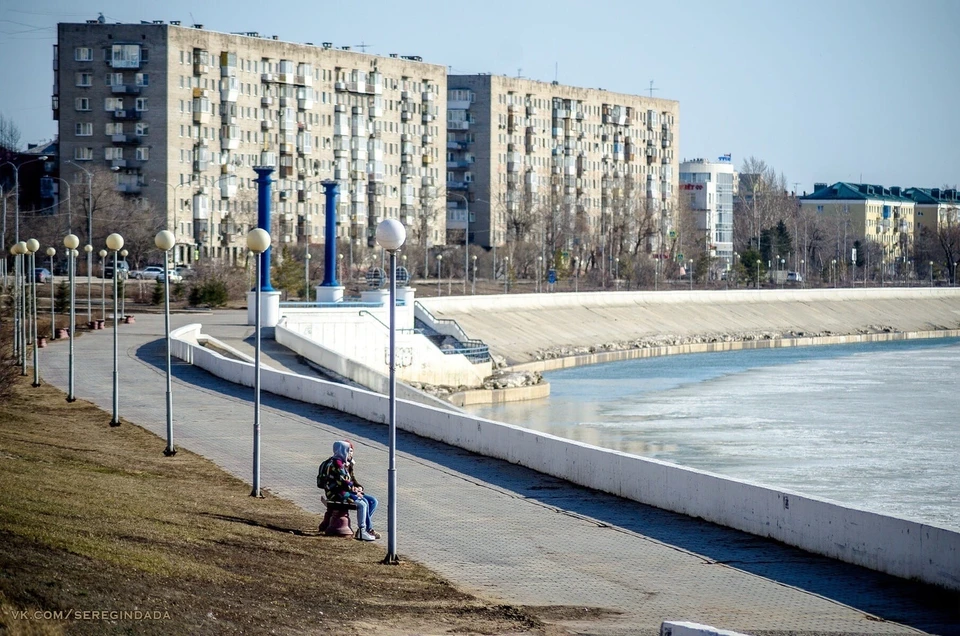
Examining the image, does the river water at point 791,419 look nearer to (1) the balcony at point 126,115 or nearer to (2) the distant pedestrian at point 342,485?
(2) the distant pedestrian at point 342,485

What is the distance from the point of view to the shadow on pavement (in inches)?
480

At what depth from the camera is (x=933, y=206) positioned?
6998 inches

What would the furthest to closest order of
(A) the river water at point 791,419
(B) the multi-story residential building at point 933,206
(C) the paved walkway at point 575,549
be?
(B) the multi-story residential building at point 933,206
(A) the river water at point 791,419
(C) the paved walkway at point 575,549

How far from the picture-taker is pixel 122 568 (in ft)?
33.0

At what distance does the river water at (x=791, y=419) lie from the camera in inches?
1124

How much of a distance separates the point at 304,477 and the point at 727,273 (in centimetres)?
9748

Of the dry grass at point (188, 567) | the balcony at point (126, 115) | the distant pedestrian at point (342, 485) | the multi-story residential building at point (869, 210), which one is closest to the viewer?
the dry grass at point (188, 567)

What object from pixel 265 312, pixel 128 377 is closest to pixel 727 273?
pixel 265 312

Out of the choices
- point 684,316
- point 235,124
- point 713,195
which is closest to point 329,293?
point 684,316

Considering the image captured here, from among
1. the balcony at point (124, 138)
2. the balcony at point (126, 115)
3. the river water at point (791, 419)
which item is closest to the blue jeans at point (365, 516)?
the river water at point (791, 419)

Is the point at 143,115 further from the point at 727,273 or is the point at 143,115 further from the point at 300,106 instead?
the point at 727,273

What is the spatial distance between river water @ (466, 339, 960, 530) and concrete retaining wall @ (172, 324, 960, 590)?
84 cm

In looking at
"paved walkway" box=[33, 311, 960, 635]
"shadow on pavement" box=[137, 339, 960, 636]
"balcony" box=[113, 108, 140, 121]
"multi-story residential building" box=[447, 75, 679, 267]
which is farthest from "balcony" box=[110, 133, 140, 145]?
"shadow on pavement" box=[137, 339, 960, 636]

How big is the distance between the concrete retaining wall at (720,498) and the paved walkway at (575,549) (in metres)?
0.19
